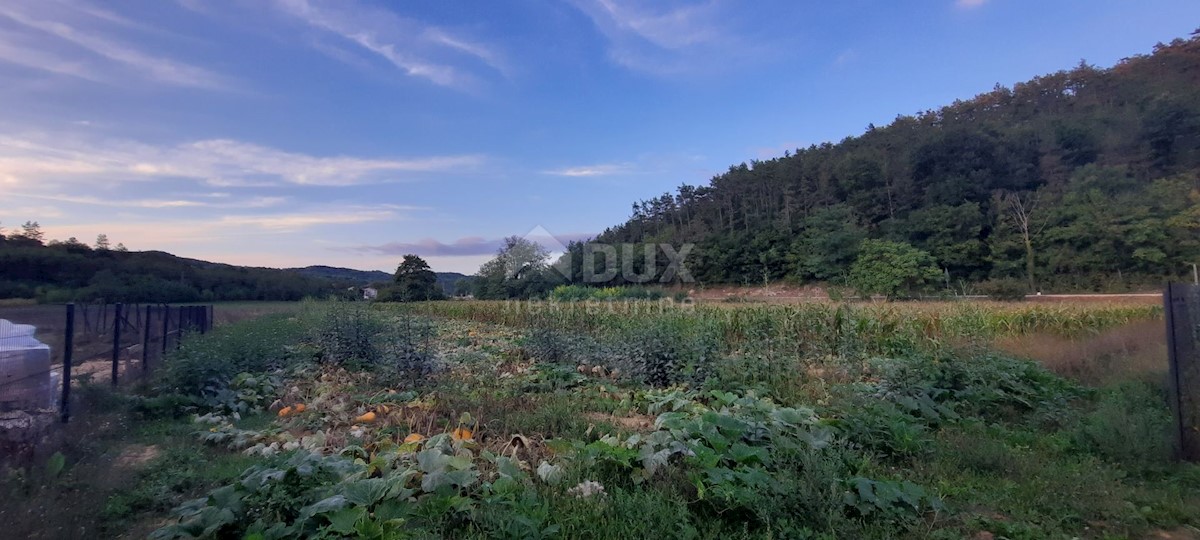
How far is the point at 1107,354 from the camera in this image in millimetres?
7664

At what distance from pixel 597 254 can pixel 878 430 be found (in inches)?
1139

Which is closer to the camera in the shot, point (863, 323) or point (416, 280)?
point (863, 323)

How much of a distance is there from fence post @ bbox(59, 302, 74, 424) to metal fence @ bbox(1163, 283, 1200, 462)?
9254 mm

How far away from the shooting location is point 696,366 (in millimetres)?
7238

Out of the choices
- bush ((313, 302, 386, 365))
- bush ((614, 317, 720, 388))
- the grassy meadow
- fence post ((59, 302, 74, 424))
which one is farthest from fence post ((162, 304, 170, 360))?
bush ((614, 317, 720, 388))

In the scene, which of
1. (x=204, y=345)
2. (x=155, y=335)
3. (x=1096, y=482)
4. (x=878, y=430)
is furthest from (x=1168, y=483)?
(x=155, y=335)

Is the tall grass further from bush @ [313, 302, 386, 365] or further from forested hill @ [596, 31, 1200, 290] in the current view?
forested hill @ [596, 31, 1200, 290]

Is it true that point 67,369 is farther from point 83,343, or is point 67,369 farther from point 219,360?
point 83,343

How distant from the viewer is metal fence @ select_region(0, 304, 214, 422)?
179 inches

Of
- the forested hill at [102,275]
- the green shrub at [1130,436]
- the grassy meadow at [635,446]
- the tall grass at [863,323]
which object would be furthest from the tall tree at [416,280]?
the green shrub at [1130,436]

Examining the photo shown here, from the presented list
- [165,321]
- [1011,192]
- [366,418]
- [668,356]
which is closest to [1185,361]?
[668,356]

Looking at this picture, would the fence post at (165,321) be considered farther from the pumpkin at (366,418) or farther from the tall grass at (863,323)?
the pumpkin at (366,418)

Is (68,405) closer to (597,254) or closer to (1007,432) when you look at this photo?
(1007,432)

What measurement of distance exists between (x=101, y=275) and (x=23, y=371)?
10.4m
